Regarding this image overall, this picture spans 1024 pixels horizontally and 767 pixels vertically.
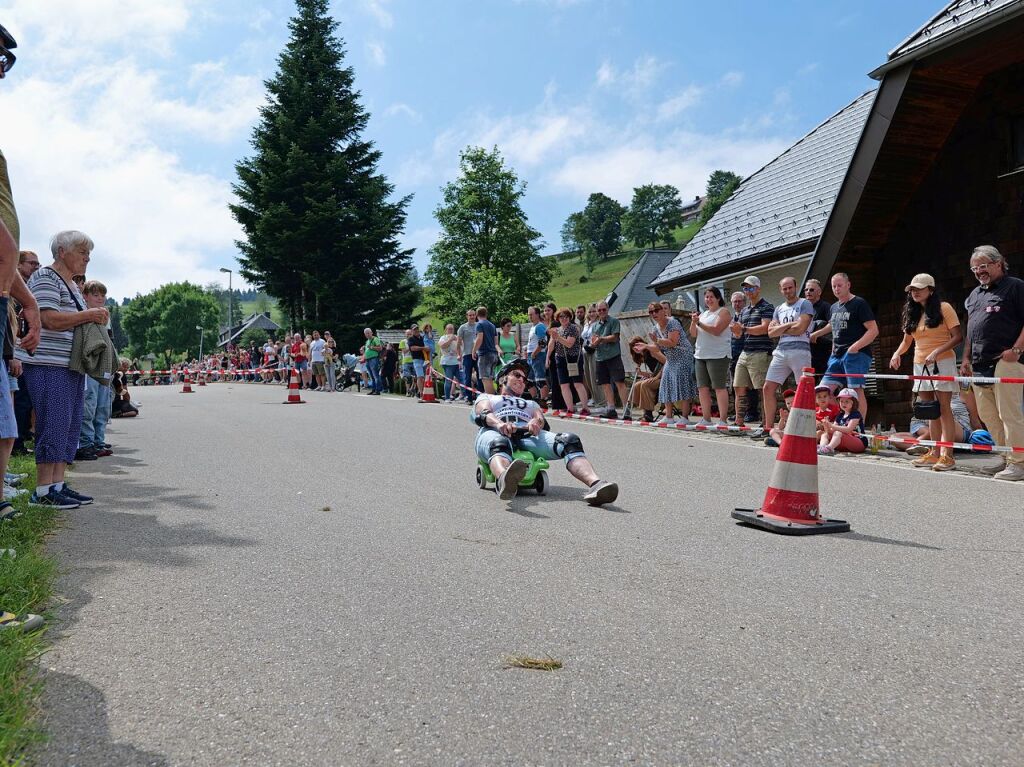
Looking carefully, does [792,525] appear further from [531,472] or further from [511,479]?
[531,472]

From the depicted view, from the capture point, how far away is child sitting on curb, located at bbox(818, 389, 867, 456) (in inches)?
388

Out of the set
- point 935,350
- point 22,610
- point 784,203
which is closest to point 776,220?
point 784,203

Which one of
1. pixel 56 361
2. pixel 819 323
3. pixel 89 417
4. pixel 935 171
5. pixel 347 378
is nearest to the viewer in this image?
pixel 56 361

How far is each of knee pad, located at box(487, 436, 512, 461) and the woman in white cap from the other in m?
4.58

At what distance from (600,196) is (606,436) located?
507 feet

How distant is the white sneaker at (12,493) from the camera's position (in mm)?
6318

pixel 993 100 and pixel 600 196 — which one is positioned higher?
pixel 600 196

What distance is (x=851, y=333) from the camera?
10.2m

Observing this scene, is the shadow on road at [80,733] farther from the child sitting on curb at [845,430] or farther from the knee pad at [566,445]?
the child sitting on curb at [845,430]

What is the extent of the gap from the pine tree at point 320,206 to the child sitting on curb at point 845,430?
120ft

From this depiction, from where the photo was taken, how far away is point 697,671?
3070mm

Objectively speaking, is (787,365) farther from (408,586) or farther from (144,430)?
(144,430)

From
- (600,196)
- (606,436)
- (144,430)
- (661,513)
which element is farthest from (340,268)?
(600,196)

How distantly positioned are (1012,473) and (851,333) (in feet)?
9.52
